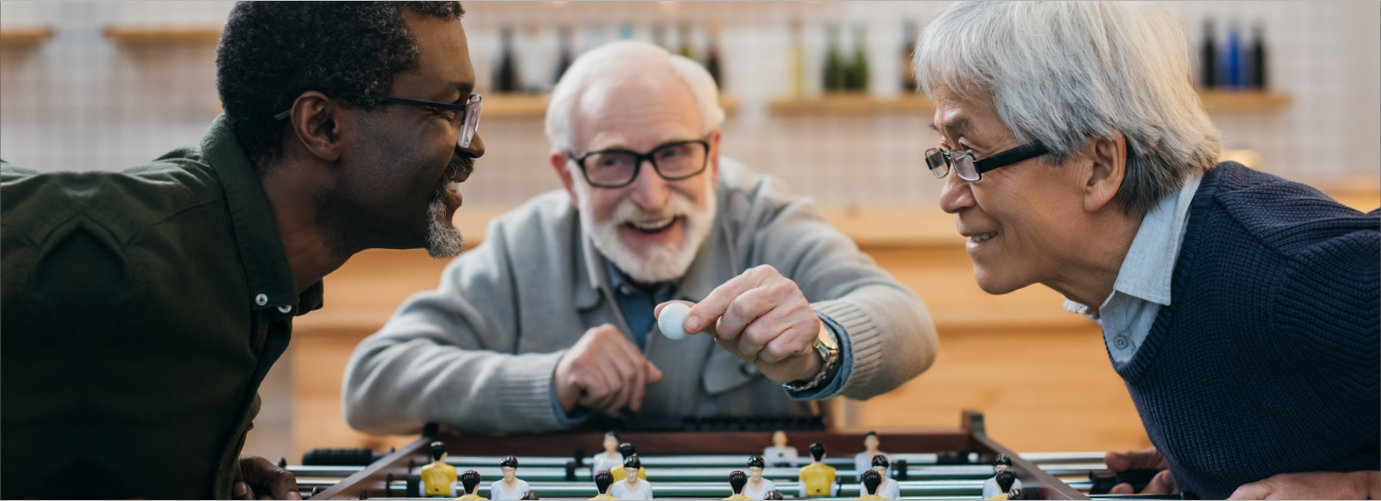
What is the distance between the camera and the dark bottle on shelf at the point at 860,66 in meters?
4.51

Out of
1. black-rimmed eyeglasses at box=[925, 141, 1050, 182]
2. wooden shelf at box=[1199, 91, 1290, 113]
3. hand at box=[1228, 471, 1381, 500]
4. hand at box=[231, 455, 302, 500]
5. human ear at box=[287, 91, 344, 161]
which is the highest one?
human ear at box=[287, 91, 344, 161]

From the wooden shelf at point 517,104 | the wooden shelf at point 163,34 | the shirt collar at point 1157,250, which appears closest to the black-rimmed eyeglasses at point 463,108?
the shirt collar at point 1157,250

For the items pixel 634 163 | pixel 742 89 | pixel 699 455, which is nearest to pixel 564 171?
pixel 634 163

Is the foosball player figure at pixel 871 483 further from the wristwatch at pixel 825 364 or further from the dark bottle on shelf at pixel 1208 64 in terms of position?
the dark bottle on shelf at pixel 1208 64

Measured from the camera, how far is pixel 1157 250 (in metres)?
1.32

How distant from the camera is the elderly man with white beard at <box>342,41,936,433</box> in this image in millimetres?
1859

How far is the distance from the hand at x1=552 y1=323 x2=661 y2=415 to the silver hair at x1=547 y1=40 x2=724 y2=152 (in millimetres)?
461

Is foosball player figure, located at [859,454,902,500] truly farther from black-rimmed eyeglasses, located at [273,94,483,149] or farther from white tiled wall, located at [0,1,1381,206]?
white tiled wall, located at [0,1,1381,206]

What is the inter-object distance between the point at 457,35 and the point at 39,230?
517mm

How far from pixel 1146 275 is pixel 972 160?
9.3 inches

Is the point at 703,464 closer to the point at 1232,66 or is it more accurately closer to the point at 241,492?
the point at 241,492

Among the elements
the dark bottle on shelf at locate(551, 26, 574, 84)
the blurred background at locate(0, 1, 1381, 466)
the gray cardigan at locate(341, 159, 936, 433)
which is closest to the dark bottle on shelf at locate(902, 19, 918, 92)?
the blurred background at locate(0, 1, 1381, 466)

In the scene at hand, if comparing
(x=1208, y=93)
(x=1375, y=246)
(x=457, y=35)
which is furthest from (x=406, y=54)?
(x=1208, y=93)

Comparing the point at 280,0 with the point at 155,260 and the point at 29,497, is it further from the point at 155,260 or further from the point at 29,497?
the point at 29,497
